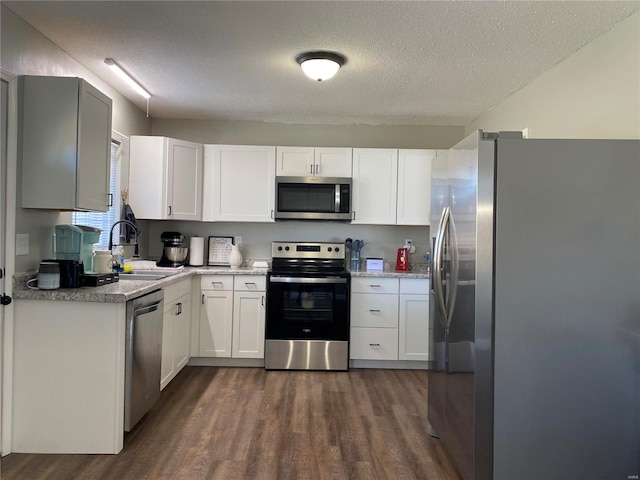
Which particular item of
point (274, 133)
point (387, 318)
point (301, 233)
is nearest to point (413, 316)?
point (387, 318)

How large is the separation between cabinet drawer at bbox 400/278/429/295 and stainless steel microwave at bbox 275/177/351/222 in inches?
32.1

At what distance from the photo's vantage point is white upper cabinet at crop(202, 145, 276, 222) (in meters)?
4.10

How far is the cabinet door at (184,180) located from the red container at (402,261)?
6.66ft

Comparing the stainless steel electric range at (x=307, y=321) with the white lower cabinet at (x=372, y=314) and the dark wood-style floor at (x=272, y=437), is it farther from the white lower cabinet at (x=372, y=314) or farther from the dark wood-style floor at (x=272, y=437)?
the dark wood-style floor at (x=272, y=437)

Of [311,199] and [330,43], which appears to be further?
[311,199]

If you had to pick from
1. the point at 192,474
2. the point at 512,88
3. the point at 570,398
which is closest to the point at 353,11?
the point at 512,88

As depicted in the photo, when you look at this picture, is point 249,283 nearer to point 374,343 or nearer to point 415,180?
point 374,343

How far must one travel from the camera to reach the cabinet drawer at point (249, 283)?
381cm

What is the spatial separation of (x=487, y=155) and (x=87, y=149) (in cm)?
224

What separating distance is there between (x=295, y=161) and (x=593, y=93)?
247 centimetres

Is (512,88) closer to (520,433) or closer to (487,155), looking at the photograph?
(487,155)

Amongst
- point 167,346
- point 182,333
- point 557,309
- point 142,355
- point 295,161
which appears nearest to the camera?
point 557,309

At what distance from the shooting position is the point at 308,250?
4.19 m

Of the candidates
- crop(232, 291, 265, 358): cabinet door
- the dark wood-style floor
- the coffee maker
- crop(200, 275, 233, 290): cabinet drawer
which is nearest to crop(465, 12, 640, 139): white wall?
the dark wood-style floor
